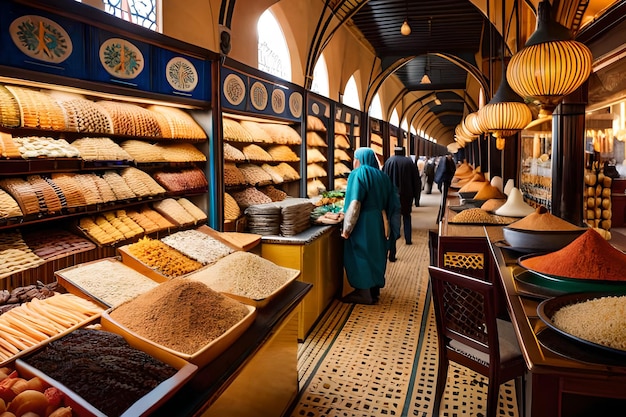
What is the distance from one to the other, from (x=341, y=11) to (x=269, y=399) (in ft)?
24.2

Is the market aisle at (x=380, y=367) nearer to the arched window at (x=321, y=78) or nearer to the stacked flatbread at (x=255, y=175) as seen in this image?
the stacked flatbread at (x=255, y=175)

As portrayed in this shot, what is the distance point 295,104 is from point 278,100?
65 centimetres

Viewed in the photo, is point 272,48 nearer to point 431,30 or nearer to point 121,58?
point 121,58

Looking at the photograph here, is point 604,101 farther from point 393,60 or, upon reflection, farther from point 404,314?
point 393,60

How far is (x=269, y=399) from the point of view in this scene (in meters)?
2.50

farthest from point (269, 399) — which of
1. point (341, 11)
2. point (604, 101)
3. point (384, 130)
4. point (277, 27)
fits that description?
point (384, 130)

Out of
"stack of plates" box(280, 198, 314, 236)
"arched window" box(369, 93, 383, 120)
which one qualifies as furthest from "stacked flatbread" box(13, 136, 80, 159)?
"arched window" box(369, 93, 383, 120)

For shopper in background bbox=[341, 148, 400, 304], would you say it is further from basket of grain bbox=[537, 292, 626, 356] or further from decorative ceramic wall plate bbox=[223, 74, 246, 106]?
basket of grain bbox=[537, 292, 626, 356]

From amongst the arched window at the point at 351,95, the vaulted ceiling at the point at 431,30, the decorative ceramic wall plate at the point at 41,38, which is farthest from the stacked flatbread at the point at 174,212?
the arched window at the point at 351,95

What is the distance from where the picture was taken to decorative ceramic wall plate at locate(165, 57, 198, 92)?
356cm

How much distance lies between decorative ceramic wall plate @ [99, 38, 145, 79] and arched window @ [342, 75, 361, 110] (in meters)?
8.70

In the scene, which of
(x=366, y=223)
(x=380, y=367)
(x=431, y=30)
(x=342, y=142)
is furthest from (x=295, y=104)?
(x=431, y=30)

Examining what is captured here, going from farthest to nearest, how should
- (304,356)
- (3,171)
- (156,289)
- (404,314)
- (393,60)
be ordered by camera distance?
(393,60) → (404,314) → (304,356) → (3,171) → (156,289)

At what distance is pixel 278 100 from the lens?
5715mm
